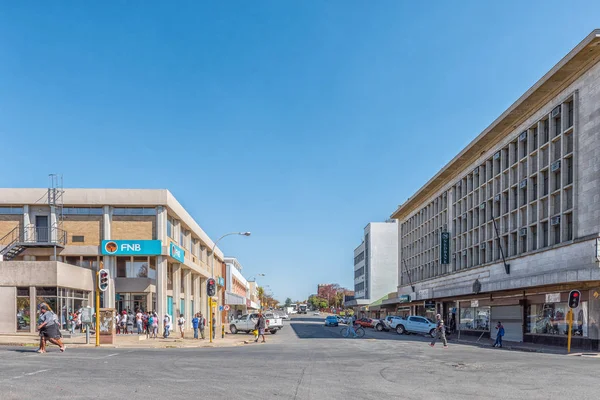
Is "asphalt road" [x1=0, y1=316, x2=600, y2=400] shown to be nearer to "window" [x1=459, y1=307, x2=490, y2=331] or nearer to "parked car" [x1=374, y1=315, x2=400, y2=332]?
"window" [x1=459, y1=307, x2=490, y2=331]

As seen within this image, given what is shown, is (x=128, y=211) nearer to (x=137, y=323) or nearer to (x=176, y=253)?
(x=176, y=253)

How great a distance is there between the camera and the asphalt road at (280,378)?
481 inches

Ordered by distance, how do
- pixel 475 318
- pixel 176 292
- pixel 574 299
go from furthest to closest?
pixel 475 318 < pixel 176 292 < pixel 574 299

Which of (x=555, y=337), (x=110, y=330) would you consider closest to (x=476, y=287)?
(x=555, y=337)

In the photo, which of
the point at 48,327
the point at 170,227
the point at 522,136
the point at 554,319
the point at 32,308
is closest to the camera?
the point at 48,327

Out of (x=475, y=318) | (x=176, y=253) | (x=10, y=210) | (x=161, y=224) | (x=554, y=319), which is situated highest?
(x=10, y=210)

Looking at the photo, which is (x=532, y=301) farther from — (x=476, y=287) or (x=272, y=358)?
(x=272, y=358)

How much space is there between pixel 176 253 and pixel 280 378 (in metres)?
32.6

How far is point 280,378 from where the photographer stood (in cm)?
1473

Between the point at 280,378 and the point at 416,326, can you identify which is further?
the point at 416,326

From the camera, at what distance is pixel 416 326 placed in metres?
49.9

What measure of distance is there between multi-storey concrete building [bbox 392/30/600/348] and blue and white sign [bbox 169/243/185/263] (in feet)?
75.6

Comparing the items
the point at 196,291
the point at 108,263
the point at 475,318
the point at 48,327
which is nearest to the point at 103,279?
the point at 48,327

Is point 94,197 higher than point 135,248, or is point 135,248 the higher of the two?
point 94,197
